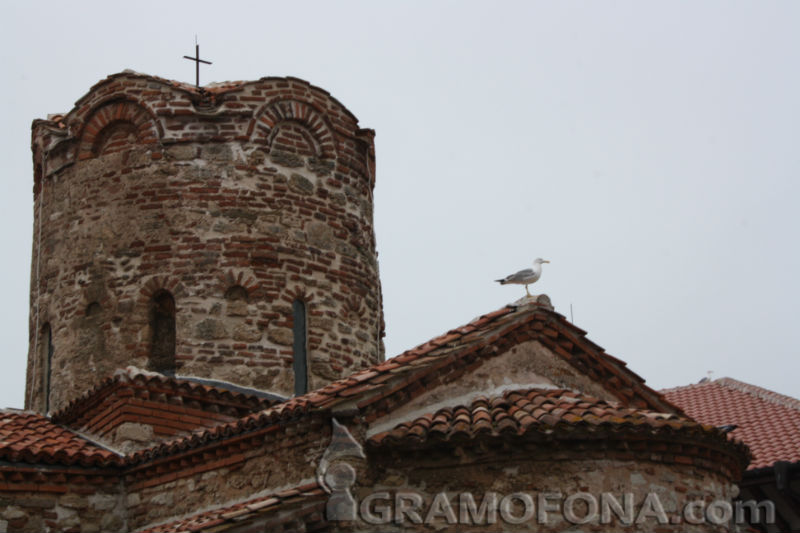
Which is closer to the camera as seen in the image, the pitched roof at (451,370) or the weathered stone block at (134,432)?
the pitched roof at (451,370)

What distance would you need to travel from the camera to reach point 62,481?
9633mm

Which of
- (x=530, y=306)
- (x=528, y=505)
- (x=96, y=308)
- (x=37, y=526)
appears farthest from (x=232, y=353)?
(x=528, y=505)

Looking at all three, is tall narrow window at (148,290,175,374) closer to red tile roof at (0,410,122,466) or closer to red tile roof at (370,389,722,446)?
red tile roof at (0,410,122,466)

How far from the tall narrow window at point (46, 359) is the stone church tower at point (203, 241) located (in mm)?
17

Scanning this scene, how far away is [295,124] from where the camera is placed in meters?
12.6

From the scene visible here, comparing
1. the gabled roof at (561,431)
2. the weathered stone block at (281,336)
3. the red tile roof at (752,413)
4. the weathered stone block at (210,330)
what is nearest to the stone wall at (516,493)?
the gabled roof at (561,431)

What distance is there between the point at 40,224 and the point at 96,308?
1694 mm

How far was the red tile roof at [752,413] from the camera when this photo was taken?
13.2m

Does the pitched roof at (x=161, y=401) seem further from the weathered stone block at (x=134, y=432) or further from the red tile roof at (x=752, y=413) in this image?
the red tile roof at (x=752, y=413)

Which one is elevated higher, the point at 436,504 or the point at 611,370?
the point at 611,370

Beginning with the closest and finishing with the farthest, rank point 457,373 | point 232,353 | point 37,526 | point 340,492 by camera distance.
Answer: point 340,492 → point 457,373 → point 37,526 → point 232,353

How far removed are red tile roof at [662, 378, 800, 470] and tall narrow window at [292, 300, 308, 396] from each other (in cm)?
555

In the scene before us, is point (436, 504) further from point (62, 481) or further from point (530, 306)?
point (62, 481)

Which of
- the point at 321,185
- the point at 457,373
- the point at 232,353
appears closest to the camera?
the point at 457,373
